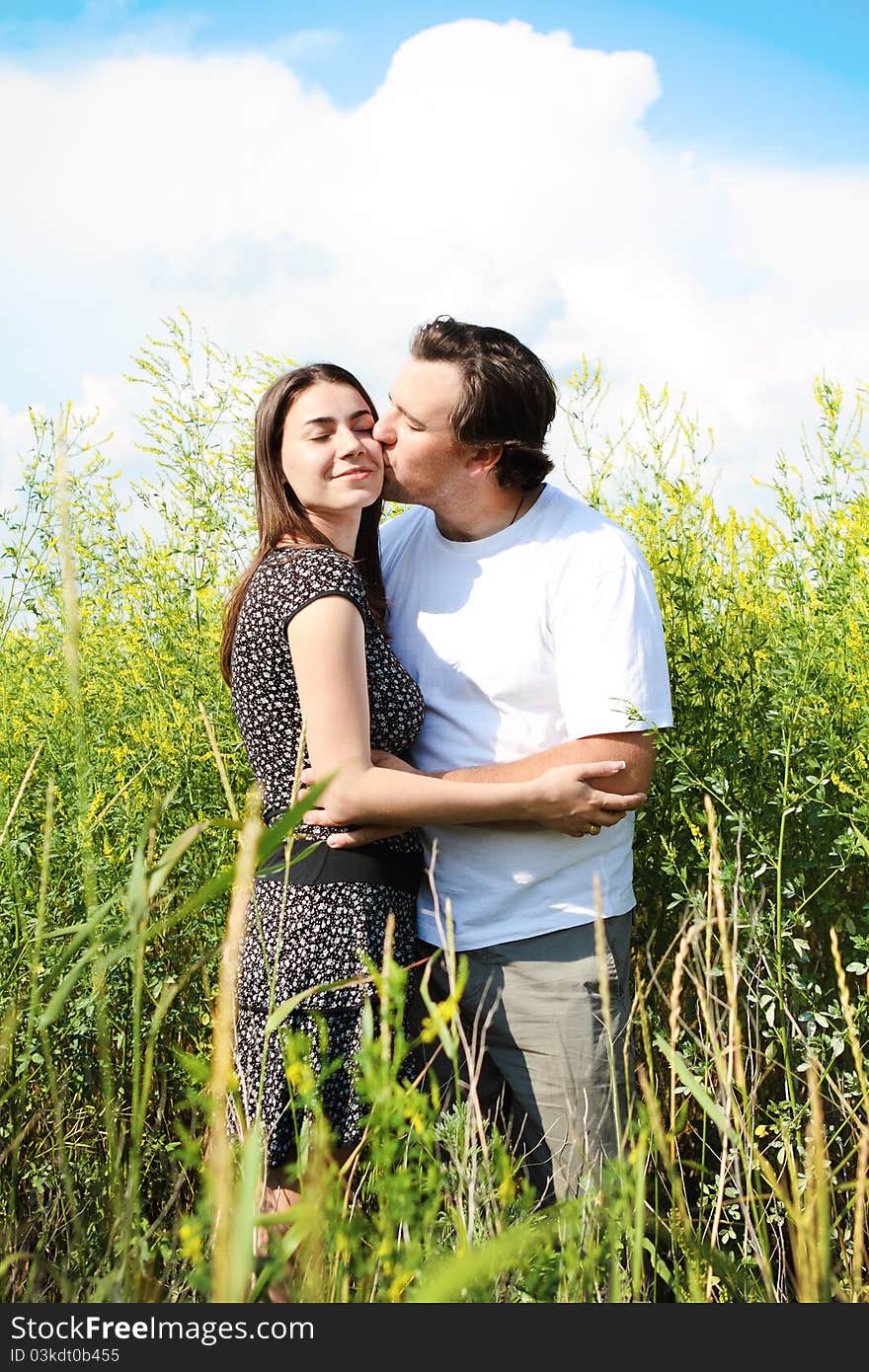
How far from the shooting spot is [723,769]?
2744mm

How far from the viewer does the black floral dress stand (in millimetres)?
2209

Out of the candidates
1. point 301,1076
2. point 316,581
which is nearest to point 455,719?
point 316,581

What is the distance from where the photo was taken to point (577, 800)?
2.29 metres

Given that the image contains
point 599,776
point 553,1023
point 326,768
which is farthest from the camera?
point 553,1023

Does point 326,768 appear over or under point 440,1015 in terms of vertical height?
over

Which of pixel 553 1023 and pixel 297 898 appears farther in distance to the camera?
pixel 553 1023

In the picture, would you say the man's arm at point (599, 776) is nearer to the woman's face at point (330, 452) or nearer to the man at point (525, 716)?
the man at point (525, 716)

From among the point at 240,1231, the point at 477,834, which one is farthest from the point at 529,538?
the point at 240,1231

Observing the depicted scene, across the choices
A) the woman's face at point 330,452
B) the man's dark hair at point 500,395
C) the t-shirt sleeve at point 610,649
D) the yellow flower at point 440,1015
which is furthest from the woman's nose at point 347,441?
the yellow flower at point 440,1015

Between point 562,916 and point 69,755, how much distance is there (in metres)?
1.29

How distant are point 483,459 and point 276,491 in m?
A: 0.46

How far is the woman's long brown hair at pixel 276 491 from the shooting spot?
2.46 metres

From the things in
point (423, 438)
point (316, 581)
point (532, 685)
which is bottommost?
point (532, 685)

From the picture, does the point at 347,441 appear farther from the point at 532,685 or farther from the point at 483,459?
the point at 532,685
